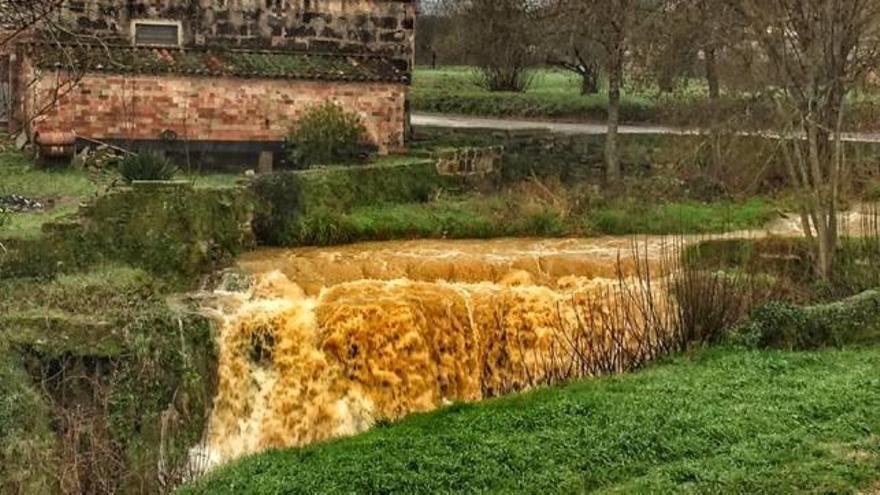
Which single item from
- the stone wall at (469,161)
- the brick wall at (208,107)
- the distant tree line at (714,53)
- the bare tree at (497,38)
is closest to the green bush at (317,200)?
the stone wall at (469,161)

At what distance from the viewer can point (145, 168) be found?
17.8 m

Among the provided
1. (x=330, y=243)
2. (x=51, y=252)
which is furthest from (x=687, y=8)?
(x=51, y=252)

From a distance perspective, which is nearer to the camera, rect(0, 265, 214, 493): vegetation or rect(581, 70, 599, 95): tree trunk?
rect(0, 265, 214, 493): vegetation

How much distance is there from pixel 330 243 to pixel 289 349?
4.93m

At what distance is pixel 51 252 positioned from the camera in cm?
1460

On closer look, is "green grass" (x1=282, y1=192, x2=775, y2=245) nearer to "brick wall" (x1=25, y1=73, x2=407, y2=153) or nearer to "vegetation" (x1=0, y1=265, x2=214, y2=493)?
"brick wall" (x1=25, y1=73, x2=407, y2=153)

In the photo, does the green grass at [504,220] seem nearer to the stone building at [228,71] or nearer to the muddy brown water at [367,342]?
the muddy brown water at [367,342]

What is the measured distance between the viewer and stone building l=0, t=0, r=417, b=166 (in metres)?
21.6

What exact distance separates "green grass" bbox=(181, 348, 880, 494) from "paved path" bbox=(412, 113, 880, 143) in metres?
16.4

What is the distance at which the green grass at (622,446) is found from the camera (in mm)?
8188

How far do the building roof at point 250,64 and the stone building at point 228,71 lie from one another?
2 centimetres

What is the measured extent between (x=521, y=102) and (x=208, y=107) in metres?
12.8

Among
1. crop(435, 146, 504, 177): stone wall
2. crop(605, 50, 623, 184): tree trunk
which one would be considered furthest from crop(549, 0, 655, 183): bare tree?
crop(435, 146, 504, 177): stone wall

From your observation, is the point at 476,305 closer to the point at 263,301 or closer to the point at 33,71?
the point at 263,301
